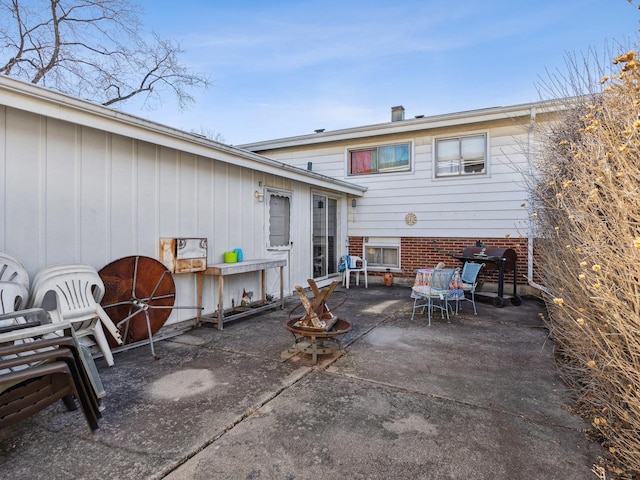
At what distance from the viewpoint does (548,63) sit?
13.8 ft

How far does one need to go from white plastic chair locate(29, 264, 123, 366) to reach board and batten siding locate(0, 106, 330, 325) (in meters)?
0.29

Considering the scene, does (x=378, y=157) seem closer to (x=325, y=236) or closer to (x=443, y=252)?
(x=325, y=236)

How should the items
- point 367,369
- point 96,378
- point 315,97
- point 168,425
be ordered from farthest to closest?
point 315,97
point 367,369
point 96,378
point 168,425

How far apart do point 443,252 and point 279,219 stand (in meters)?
3.92

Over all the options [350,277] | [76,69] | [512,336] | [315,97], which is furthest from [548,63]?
[76,69]

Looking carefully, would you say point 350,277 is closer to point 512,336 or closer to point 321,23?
point 512,336

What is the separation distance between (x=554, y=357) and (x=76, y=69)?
46.2 feet

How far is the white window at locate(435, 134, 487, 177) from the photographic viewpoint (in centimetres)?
787

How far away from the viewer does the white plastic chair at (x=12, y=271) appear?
302 cm

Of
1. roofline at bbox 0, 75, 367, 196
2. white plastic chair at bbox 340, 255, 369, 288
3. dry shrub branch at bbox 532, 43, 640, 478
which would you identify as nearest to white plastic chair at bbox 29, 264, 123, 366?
roofline at bbox 0, 75, 367, 196

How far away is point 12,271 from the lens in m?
3.08

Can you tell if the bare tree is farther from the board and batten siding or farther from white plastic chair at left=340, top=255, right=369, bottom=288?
white plastic chair at left=340, top=255, right=369, bottom=288

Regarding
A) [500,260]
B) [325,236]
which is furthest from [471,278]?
[325,236]

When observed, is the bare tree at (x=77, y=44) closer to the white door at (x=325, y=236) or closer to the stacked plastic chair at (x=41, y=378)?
the white door at (x=325, y=236)
